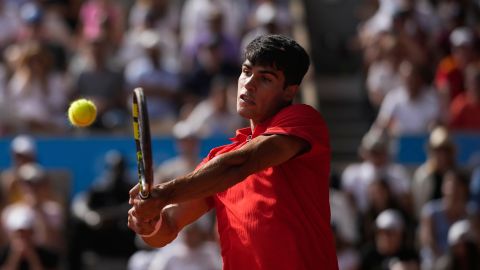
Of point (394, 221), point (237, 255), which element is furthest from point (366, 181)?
point (237, 255)

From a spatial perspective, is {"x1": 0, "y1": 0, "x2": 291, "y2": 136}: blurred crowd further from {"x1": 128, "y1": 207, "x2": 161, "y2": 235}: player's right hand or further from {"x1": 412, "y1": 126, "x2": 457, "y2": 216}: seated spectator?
{"x1": 128, "y1": 207, "x2": 161, "y2": 235}: player's right hand

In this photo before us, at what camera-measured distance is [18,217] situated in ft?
32.8

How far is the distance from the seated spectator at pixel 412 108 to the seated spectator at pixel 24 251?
422 cm

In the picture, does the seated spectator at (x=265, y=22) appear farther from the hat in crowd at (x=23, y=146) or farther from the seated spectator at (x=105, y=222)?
the hat in crowd at (x=23, y=146)

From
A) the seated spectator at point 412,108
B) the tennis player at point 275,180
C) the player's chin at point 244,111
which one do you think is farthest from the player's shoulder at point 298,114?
the seated spectator at point 412,108

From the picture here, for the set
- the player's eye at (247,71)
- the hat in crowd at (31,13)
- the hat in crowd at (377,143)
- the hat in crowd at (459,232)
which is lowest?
the hat in crowd at (459,232)

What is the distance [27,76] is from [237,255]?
7984 mm

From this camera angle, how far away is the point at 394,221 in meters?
9.95

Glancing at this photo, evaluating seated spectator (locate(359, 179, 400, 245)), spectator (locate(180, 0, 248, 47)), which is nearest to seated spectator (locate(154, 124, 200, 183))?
seated spectator (locate(359, 179, 400, 245))

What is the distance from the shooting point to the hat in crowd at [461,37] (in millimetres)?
12578

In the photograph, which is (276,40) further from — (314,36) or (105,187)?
(314,36)

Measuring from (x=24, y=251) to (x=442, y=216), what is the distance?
167 inches

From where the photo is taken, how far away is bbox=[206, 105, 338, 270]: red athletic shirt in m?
4.48

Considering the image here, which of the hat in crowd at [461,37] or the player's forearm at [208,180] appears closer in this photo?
the player's forearm at [208,180]
